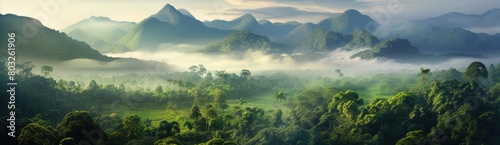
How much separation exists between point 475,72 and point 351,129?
914 inches

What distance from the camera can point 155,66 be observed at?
497 ft

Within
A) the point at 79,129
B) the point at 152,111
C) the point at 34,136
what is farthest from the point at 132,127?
the point at 152,111

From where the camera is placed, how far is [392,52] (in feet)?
629

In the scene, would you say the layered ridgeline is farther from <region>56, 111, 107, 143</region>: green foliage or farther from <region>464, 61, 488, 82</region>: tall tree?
<region>464, 61, 488, 82</region>: tall tree

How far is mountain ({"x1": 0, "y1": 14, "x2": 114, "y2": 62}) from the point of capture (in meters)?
102

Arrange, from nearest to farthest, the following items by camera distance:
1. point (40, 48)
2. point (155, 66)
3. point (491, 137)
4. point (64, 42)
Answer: point (491, 137)
point (40, 48)
point (64, 42)
point (155, 66)

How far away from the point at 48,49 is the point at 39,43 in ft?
8.47

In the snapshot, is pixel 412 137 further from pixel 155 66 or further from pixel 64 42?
pixel 155 66

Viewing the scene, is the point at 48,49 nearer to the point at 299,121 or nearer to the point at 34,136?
the point at 299,121

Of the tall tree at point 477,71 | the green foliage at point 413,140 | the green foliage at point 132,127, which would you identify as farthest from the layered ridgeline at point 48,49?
the green foliage at point 413,140

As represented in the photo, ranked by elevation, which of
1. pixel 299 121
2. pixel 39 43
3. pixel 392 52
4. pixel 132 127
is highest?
pixel 392 52

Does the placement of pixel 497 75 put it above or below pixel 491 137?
above

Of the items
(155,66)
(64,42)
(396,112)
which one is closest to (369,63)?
(155,66)

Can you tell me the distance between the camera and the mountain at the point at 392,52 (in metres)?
184
